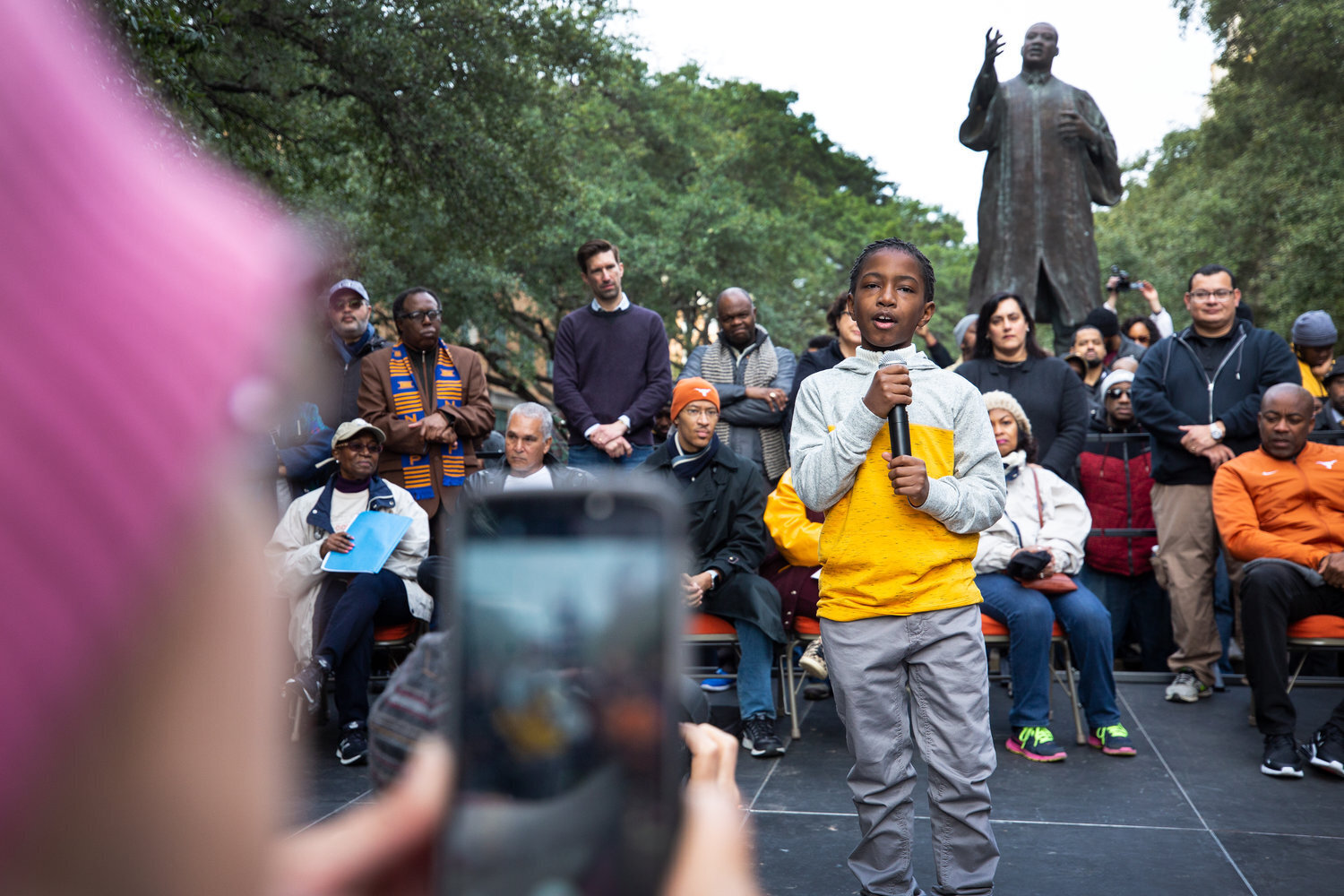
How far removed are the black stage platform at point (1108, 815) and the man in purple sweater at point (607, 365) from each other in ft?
6.04

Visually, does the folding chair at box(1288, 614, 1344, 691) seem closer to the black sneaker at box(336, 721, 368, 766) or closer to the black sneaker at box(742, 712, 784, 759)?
the black sneaker at box(742, 712, 784, 759)

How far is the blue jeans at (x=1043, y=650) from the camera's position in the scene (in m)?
5.52

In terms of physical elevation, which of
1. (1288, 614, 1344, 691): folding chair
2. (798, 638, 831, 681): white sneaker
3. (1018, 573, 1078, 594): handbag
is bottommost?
(798, 638, 831, 681): white sneaker

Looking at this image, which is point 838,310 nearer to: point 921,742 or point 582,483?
point 921,742

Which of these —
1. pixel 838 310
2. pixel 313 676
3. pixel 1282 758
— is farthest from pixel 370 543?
pixel 1282 758

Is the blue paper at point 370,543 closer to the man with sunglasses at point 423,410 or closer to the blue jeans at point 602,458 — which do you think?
the man with sunglasses at point 423,410

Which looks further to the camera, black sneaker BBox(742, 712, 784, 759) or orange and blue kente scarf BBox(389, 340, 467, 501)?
orange and blue kente scarf BBox(389, 340, 467, 501)

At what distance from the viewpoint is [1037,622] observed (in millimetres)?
5582

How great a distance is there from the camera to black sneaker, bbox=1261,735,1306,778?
16.8 ft

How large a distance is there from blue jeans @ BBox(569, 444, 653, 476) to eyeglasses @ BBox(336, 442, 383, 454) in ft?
3.98

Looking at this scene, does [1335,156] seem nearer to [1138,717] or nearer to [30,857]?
[1138,717]

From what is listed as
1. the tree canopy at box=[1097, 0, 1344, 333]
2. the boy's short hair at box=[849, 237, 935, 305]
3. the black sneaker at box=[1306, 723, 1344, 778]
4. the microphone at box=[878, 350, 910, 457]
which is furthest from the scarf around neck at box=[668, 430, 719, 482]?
the tree canopy at box=[1097, 0, 1344, 333]

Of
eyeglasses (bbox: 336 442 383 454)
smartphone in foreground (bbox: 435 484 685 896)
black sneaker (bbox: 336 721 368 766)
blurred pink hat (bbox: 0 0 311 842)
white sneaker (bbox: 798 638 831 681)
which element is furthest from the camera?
white sneaker (bbox: 798 638 831 681)

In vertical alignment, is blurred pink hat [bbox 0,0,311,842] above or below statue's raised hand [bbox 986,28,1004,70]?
below
